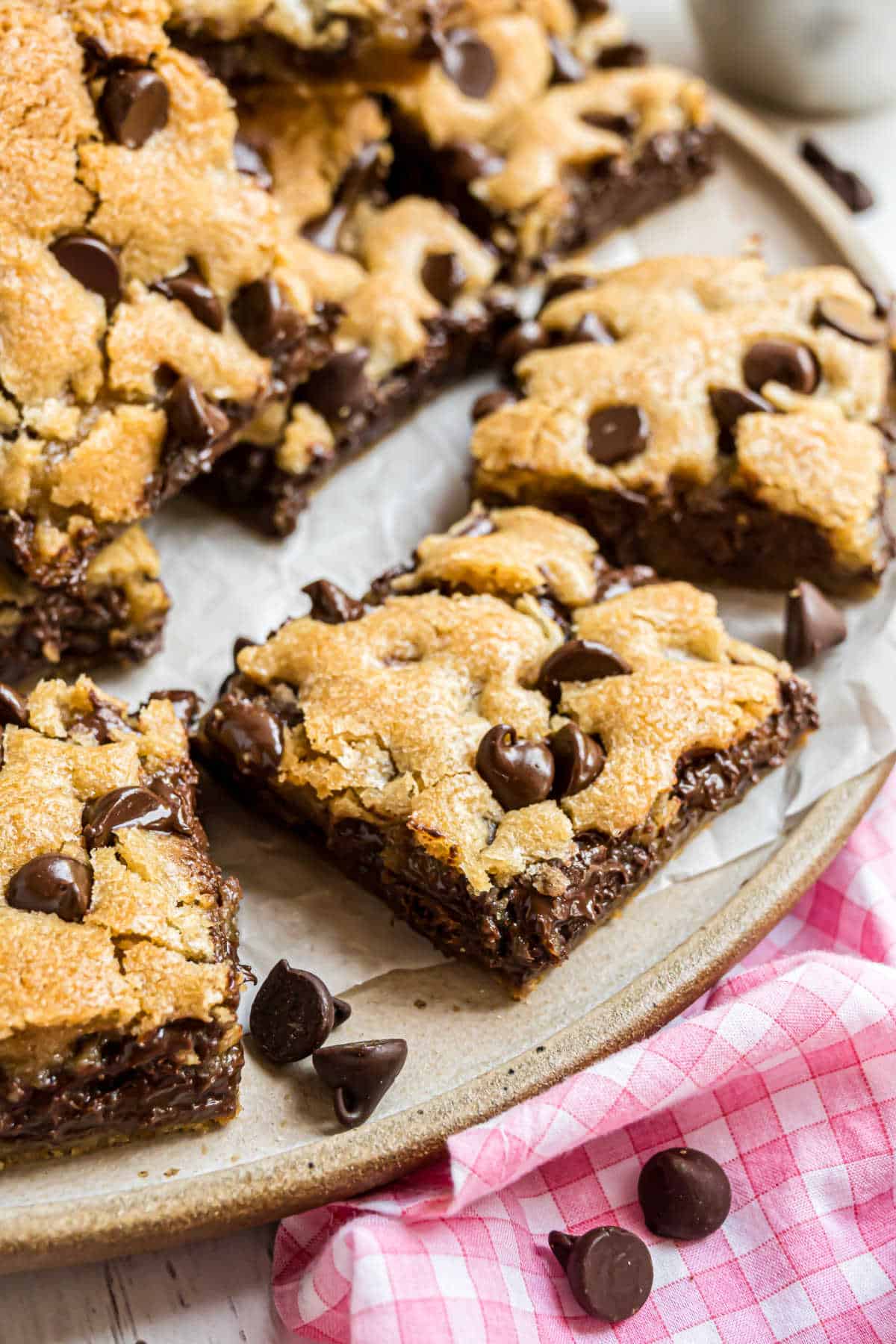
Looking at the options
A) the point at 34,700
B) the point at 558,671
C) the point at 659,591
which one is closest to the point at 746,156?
the point at 659,591

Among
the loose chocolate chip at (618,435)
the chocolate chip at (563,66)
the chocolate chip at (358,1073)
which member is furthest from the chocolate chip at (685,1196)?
the chocolate chip at (563,66)

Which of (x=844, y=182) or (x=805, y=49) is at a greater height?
(x=805, y=49)

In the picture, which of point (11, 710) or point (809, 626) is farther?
point (809, 626)

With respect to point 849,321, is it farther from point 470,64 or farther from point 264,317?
point 264,317

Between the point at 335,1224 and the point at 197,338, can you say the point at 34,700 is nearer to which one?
the point at 197,338

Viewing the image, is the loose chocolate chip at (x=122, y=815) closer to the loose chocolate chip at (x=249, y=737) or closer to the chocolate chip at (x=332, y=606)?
the loose chocolate chip at (x=249, y=737)

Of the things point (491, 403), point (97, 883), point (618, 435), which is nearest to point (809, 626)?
point (618, 435)
